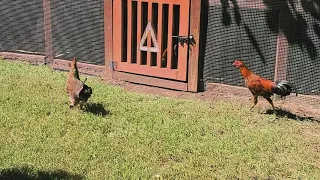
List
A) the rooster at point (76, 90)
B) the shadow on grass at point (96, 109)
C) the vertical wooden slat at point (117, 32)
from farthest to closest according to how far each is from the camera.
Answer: the vertical wooden slat at point (117, 32), the shadow on grass at point (96, 109), the rooster at point (76, 90)

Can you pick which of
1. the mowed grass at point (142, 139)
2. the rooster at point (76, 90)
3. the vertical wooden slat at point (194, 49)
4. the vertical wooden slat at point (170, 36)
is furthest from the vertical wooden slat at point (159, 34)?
the rooster at point (76, 90)

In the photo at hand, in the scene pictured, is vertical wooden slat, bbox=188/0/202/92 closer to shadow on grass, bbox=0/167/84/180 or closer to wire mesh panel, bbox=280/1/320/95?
wire mesh panel, bbox=280/1/320/95

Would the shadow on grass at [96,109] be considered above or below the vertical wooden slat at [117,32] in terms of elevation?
below

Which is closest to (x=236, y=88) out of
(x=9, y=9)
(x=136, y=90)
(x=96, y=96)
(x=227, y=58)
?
(x=227, y=58)

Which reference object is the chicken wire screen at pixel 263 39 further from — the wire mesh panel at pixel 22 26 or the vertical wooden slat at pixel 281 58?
the wire mesh panel at pixel 22 26

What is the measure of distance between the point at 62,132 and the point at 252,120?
2678 millimetres

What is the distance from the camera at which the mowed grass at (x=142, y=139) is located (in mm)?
5625

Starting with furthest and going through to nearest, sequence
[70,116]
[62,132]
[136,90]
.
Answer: [136,90] → [70,116] → [62,132]

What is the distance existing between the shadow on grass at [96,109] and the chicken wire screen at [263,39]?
197cm

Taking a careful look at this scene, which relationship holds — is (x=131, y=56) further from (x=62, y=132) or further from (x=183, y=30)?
(x=62, y=132)

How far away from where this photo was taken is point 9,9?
9867mm

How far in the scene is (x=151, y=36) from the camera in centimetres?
858

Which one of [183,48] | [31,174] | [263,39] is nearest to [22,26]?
[183,48]

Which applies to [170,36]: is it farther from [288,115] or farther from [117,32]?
[288,115]
